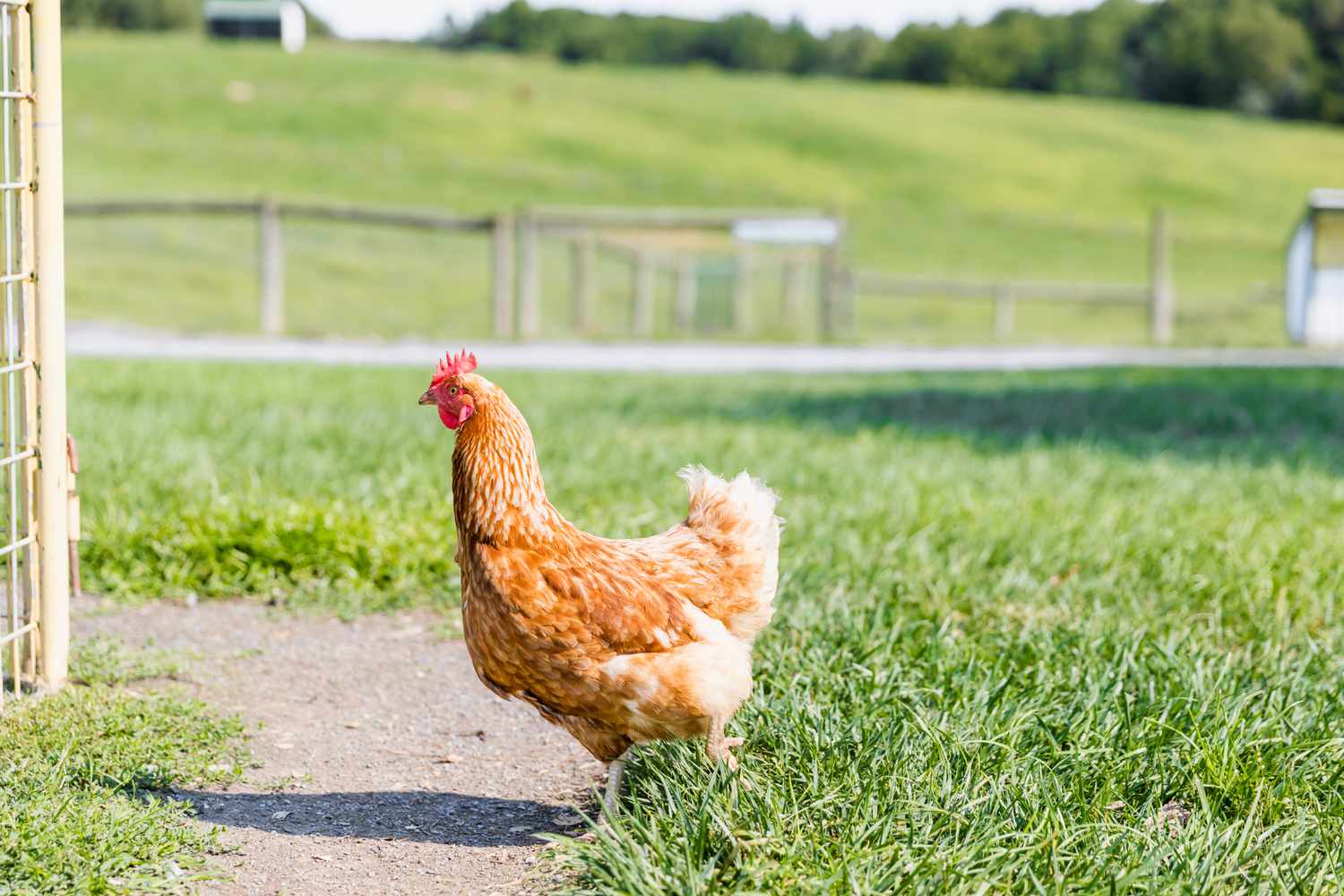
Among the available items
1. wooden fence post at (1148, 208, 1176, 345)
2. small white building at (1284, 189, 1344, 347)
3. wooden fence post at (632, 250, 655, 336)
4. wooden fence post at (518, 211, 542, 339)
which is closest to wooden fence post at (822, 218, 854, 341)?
wooden fence post at (632, 250, 655, 336)

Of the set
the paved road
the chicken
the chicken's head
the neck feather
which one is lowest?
the paved road

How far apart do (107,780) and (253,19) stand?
105 metres

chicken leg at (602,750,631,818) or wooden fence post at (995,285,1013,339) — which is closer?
chicken leg at (602,750,631,818)

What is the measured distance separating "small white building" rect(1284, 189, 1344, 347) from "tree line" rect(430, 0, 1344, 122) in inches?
2559

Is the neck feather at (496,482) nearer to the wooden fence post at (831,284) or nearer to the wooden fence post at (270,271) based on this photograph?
the wooden fence post at (270,271)

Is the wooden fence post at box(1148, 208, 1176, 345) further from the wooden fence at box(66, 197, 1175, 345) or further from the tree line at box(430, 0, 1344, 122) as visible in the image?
the tree line at box(430, 0, 1344, 122)

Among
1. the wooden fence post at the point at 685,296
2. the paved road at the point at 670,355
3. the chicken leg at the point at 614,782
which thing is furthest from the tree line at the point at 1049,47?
the chicken leg at the point at 614,782

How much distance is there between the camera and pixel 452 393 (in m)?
3.22

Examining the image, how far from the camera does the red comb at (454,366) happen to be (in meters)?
3.21

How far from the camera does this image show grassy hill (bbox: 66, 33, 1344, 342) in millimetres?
29641

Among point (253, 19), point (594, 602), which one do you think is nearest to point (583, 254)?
point (594, 602)

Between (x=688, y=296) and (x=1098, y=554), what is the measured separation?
15.4 metres

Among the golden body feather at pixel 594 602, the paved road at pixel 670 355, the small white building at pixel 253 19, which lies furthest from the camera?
the small white building at pixel 253 19

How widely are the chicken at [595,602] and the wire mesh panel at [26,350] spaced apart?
1217mm
